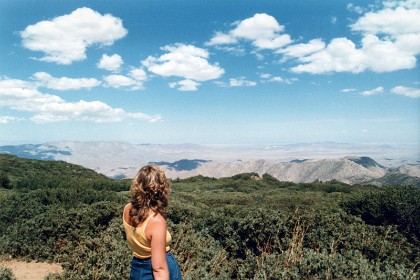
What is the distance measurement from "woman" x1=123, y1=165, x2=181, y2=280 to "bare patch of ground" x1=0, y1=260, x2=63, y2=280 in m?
5.80

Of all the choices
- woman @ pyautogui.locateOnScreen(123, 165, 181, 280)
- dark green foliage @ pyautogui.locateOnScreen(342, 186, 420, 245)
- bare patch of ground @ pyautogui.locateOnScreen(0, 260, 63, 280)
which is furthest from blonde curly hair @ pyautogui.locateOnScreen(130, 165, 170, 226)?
dark green foliage @ pyautogui.locateOnScreen(342, 186, 420, 245)

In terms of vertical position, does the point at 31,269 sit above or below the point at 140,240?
below

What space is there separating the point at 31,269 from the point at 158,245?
281 inches

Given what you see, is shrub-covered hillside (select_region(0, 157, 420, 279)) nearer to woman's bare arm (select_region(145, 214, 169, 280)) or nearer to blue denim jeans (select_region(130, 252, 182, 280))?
blue denim jeans (select_region(130, 252, 182, 280))

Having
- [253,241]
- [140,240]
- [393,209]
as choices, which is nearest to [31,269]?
[253,241]

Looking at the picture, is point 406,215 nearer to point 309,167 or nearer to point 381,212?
point 381,212

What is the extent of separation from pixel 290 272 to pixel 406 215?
23.4ft

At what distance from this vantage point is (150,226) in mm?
2857

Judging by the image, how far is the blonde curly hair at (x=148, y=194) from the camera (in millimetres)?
2928

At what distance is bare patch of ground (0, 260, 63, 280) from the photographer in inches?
298

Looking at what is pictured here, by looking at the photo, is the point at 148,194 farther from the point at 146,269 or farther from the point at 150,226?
the point at 146,269

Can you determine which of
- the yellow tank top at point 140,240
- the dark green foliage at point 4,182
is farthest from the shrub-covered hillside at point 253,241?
the dark green foliage at point 4,182

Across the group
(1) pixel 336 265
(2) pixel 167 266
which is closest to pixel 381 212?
(1) pixel 336 265

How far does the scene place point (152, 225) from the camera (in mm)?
2848
